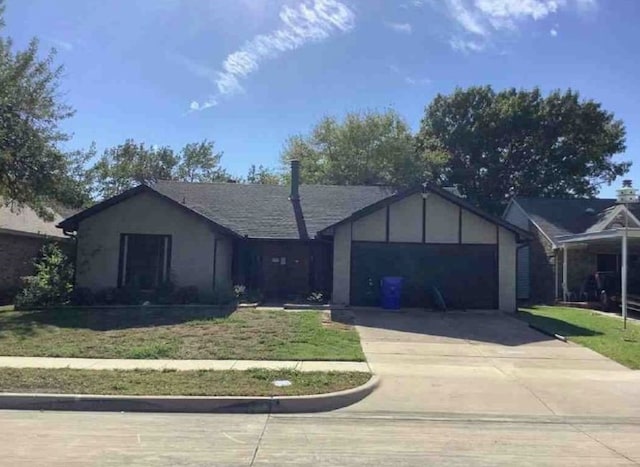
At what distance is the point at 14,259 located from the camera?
77.0 ft

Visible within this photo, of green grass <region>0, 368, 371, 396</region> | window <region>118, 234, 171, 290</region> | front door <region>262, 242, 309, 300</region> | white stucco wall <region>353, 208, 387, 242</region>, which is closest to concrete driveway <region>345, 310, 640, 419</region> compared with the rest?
green grass <region>0, 368, 371, 396</region>

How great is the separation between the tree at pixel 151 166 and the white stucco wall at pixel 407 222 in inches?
1094

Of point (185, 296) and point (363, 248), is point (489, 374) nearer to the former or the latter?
point (363, 248)

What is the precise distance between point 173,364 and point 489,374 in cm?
557

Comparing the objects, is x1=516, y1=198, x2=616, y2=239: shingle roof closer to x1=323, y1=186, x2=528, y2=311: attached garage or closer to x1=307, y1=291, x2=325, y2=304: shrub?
x1=323, y1=186, x2=528, y2=311: attached garage

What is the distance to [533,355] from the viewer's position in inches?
475

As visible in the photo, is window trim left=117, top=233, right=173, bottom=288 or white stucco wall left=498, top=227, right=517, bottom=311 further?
window trim left=117, top=233, right=173, bottom=288

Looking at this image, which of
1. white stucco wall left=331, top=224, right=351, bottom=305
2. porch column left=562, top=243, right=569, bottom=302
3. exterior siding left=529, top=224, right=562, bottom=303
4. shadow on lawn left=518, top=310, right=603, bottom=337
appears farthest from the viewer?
exterior siding left=529, top=224, right=562, bottom=303

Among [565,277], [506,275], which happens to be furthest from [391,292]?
[565,277]

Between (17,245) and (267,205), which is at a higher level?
(267,205)

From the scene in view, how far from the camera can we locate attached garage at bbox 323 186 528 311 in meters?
19.5

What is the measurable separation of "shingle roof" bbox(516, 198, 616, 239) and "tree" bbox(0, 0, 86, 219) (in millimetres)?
20169

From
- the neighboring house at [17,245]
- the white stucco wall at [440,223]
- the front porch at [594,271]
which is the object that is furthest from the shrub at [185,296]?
the front porch at [594,271]

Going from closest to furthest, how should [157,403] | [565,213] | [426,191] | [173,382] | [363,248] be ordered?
[157,403] → [173,382] → [426,191] → [363,248] → [565,213]
